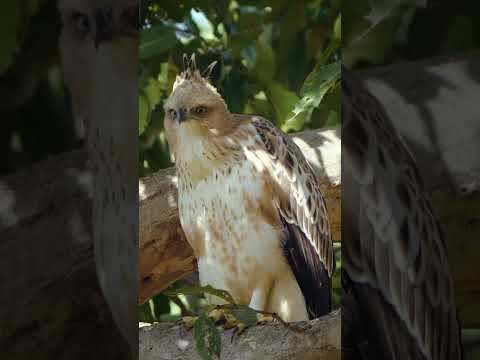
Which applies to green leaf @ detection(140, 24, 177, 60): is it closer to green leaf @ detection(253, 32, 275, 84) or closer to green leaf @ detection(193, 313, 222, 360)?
green leaf @ detection(253, 32, 275, 84)

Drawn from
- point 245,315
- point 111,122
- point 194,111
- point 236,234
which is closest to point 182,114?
point 194,111

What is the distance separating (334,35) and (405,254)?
457 mm

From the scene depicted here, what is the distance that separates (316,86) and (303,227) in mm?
243

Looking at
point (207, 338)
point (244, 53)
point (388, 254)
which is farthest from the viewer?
point (244, 53)

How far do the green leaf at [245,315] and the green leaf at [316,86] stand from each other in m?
0.33

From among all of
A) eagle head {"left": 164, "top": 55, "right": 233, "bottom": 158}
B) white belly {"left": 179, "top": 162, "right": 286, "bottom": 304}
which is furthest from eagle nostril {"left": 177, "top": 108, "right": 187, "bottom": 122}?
white belly {"left": 179, "top": 162, "right": 286, "bottom": 304}

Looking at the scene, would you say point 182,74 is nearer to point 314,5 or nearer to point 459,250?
point 314,5

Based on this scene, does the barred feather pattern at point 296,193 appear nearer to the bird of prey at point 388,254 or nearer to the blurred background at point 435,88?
the bird of prey at point 388,254

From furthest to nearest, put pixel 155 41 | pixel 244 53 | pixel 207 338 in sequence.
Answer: pixel 244 53 → pixel 155 41 → pixel 207 338

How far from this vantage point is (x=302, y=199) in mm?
1254

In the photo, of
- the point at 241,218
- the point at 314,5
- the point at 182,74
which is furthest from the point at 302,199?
the point at 314,5

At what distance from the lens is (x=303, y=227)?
1240 millimetres

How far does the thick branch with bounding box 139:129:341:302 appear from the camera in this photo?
1348 mm

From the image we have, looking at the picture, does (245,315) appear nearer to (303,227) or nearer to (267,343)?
(267,343)
